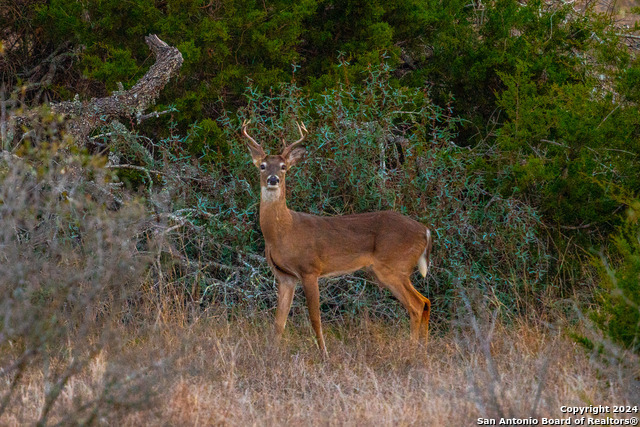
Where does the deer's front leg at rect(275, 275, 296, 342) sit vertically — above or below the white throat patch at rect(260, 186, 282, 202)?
below

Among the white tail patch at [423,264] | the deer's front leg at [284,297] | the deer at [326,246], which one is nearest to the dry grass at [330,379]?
the deer's front leg at [284,297]

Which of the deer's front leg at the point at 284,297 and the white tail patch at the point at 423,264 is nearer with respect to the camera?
the deer's front leg at the point at 284,297

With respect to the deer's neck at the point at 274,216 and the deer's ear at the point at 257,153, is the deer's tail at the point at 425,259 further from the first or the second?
the deer's ear at the point at 257,153

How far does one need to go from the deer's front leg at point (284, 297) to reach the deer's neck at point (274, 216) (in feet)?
1.39

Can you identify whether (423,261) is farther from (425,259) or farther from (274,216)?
(274,216)

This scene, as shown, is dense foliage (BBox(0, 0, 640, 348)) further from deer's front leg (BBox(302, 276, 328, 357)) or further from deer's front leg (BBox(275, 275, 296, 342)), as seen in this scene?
deer's front leg (BBox(302, 276, 328, 357))

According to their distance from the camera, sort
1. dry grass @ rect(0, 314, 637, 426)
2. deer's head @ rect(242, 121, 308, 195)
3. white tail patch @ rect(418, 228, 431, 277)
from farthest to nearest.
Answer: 1. white tail patch @ rect(418, 228, 431, 277)
2. deer's head @ rect(242, 121, 308, 195)
3. dry grass @ rect(0, 314, 637, 426)

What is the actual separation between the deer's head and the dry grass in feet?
3.99

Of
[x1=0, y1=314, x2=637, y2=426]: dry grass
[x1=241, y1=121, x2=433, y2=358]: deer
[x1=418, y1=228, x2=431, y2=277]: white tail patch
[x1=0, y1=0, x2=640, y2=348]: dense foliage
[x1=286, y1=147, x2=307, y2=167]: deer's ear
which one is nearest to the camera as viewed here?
[x1=0, y1=314, x2=637, y2=426]: dry grass

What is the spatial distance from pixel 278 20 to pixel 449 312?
12.5 feet

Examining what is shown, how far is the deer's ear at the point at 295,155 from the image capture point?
7219 millimetres

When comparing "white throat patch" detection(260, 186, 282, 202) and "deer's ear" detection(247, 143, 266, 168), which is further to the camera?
"deer's ear" detection(247, 143, 266, 168)

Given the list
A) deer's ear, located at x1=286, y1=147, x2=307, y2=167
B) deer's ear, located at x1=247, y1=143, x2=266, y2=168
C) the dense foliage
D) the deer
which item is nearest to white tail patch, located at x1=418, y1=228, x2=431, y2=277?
the deer

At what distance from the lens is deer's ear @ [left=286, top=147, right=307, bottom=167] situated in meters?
7.22
